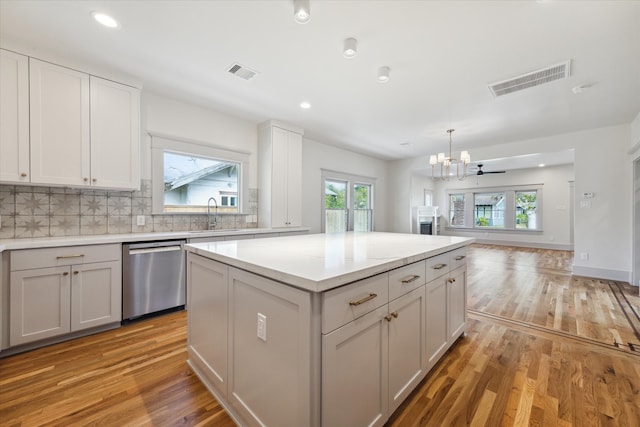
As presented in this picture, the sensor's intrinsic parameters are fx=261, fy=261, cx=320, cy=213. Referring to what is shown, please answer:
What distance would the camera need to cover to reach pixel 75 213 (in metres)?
2.77

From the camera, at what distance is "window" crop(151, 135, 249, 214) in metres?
3.33

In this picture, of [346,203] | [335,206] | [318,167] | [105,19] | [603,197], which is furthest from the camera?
[346,203]

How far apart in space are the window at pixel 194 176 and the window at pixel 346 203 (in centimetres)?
203

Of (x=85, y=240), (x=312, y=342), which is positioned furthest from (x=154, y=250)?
(x=312, y=342)

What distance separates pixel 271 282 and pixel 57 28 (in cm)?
278

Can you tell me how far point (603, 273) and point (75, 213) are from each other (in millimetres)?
7710

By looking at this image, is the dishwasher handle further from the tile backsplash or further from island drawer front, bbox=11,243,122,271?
the tile backsplash

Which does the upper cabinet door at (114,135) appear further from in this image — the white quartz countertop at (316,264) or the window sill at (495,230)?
the window sill at (495,230)

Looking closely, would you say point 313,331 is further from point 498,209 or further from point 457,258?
point 498,209

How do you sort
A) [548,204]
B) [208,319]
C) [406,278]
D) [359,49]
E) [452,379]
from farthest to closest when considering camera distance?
[548,204], [359,49], [452,379], [208,319], [406,278]

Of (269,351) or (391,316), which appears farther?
(391,316)

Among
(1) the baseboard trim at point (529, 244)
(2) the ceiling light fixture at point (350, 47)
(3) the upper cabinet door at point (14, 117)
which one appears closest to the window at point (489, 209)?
(1) the baseboard trim at point (529, 244)

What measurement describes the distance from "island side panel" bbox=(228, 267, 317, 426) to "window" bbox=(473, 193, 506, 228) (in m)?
10.3

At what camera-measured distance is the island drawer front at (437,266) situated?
1.77 metres
